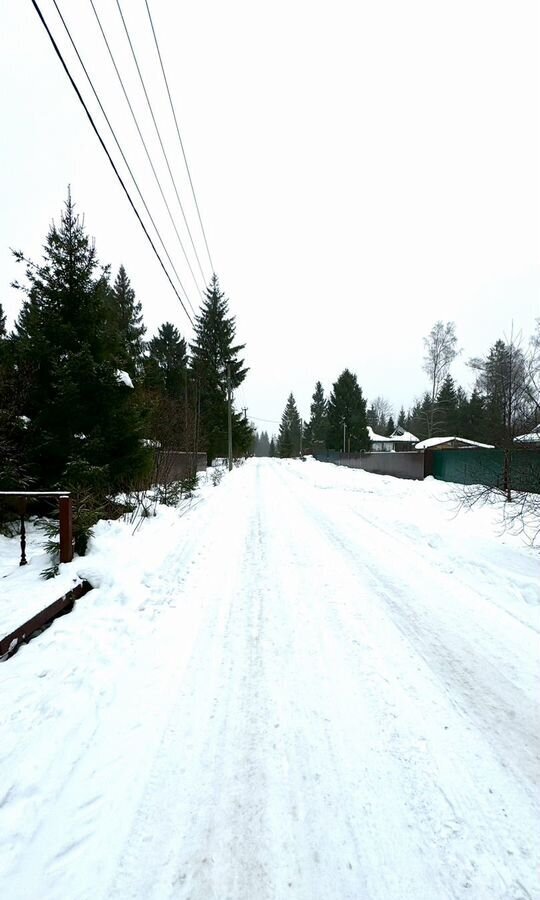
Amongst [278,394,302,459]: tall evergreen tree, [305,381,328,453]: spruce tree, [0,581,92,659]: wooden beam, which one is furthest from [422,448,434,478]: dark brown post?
[278,394,302,459]: tall evergreen tree

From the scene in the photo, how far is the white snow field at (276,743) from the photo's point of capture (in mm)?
1529

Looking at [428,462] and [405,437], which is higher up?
[405,437]

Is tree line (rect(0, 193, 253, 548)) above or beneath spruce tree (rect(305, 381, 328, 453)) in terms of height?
beneath

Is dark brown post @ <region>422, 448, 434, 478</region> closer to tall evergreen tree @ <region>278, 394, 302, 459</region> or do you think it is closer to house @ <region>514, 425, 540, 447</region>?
house @ <region>514, 425, 540, 447</region>

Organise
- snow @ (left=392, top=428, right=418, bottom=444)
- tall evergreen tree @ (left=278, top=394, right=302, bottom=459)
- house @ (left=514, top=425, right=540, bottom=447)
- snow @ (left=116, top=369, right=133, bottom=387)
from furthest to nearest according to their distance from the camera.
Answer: tall evergreen tree @ (left=278, top=394, right=302, bottom=459) → snow @ (left=392, top=428, right=418, bottom=444) → snow @ (left=116, top=369, right=133, bottom=387) → house @ (left=514, top=425, right=540, bottom=447)

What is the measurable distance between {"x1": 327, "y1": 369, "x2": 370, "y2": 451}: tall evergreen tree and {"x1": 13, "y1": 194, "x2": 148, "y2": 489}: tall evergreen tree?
42.9 meters

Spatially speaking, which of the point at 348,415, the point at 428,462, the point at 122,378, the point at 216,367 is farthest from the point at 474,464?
the point at 348,415

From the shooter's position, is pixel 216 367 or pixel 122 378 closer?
pixel 122 378

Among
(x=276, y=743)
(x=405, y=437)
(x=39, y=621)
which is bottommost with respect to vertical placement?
(x=276, y=743)

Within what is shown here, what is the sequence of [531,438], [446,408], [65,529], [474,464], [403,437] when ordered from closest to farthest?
[65,529] < [531,438] < [474,464] < [446,408] < [403,437]

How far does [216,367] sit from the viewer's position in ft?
106

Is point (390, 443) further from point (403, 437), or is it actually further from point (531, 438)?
point (531, 438)

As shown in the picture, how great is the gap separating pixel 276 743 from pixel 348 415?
164 feet

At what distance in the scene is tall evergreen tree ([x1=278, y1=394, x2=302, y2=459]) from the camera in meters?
78.8
